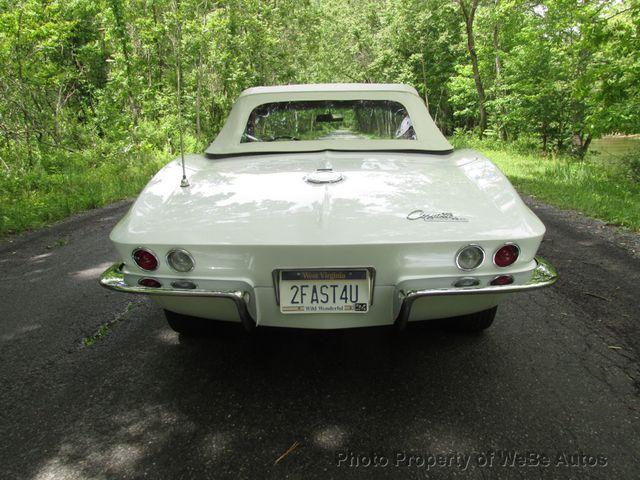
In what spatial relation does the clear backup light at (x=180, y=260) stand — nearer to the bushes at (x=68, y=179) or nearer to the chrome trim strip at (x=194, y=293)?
the chrome trim strip at (x=194, y=293)

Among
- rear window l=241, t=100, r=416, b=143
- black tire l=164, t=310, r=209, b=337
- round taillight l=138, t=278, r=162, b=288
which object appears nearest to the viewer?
round taillight l=138, t=278, r=162, b=288

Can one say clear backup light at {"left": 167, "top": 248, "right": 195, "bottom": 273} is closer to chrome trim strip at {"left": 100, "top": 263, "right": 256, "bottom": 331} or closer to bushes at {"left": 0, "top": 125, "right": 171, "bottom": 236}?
chrome trim strip at {"left": 100, "top": 263, "right": 256, "bottom": 331}

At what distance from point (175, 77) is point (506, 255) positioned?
13696 millimetres

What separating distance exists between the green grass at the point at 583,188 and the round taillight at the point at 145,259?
5.30m

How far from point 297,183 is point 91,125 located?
12.2 metres

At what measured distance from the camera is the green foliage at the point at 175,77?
7.59m

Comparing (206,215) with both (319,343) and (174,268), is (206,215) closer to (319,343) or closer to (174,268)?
(174,268)

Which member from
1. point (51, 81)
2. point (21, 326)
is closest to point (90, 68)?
point (51, 81)

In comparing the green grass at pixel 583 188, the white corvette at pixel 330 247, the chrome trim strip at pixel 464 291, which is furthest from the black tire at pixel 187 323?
the green grass at pixel 583 188

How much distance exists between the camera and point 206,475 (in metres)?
1.58

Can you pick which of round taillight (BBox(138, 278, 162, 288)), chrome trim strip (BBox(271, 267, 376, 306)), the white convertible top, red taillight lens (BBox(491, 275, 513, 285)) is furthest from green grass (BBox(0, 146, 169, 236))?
red taillight lens (BBox(491, 275, 513, 285))

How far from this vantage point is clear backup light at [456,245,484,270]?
69.2 inches

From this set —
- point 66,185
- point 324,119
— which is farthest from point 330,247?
point 66,185

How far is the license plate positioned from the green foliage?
2.34 meters
